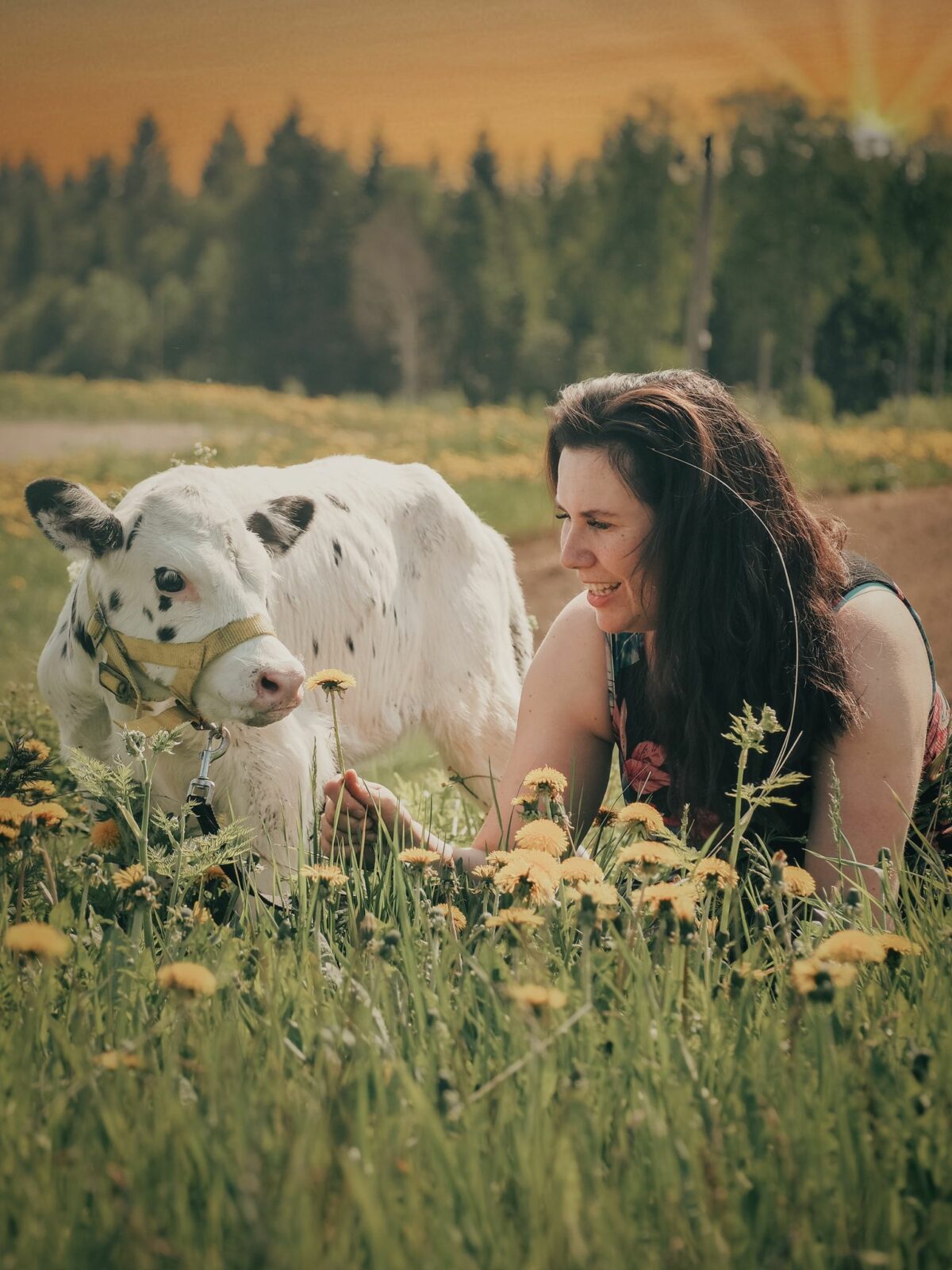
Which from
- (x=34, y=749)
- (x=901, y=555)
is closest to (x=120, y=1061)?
(x=34, y=749)

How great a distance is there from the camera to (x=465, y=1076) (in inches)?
59.6

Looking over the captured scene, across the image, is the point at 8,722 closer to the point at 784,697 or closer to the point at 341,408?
the point at 784,697

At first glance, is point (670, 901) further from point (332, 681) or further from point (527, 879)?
point (332, 681)

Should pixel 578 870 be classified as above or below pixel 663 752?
above

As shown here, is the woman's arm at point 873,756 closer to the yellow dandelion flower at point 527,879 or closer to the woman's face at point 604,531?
the woman's face at point 604,531

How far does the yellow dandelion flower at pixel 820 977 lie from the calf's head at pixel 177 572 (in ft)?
4.35

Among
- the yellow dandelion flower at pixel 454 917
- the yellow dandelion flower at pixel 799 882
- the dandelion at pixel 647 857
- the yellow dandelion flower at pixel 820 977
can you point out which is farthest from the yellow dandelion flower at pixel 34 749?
the yellow dandelion flower at pixel 820 977

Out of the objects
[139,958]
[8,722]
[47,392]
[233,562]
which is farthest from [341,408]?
[139,958]

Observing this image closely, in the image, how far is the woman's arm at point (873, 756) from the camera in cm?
242

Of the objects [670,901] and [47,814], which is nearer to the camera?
[670,901]

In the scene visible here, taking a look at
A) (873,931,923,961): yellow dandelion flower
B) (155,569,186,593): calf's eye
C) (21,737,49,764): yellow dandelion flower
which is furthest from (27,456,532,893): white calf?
(873,931,923,961): yellow dandelion flower

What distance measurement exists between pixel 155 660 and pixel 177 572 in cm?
20

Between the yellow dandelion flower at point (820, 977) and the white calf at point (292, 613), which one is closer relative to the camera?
the yellow dandelion flower at point (820, 977)

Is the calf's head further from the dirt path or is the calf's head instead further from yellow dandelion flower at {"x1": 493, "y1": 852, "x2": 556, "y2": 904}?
the dirt path
